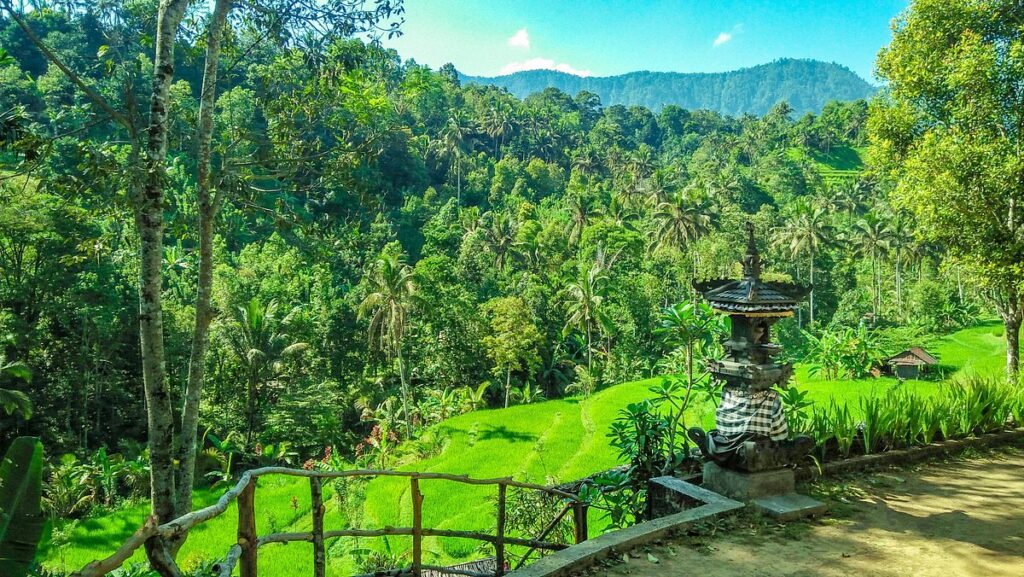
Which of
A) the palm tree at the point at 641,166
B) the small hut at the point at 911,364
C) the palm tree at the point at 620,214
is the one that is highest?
the palm tree at the point at 641,166

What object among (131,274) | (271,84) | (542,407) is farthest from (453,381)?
(271,84)

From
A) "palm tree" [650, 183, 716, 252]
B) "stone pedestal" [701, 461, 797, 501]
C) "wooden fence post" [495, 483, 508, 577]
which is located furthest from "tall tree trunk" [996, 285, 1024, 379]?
"palm tree" [650, 183, 716, 252]

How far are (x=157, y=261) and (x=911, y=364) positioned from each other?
22043mm

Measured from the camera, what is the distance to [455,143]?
59156 millimetres

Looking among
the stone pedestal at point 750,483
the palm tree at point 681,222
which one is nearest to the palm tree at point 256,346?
the stone pedestal at point 750,483

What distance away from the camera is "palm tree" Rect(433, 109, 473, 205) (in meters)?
56.1

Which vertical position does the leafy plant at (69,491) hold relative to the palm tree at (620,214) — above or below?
below

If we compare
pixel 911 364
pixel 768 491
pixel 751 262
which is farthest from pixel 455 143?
pixel 768 491

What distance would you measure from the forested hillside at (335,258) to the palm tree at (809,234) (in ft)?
0.58

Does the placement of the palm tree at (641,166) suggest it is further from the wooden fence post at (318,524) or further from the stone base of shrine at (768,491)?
the wooden fence post at (318,524)

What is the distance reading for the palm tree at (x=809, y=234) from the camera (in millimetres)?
36844

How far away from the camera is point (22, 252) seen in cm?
1889

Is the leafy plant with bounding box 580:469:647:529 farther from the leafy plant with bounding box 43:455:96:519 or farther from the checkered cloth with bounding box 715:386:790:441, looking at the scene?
the leafy plant with bounding box 43:455:96:519

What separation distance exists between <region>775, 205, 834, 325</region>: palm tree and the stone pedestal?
34.4m
